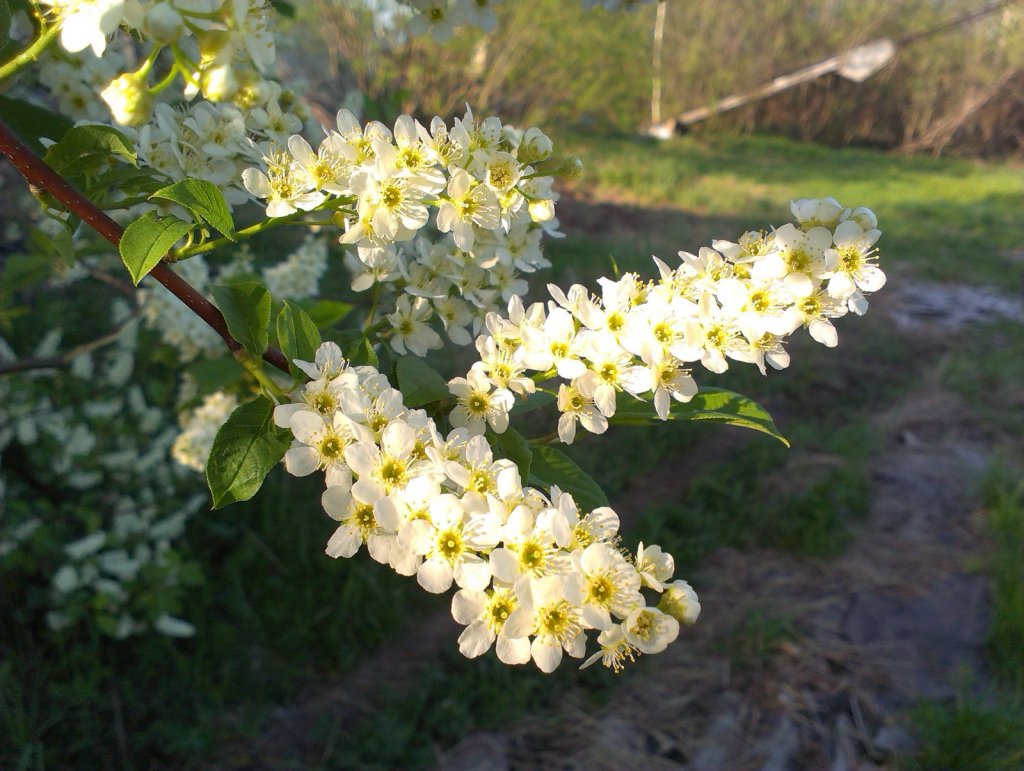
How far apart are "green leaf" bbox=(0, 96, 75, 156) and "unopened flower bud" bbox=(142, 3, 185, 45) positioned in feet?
1.05

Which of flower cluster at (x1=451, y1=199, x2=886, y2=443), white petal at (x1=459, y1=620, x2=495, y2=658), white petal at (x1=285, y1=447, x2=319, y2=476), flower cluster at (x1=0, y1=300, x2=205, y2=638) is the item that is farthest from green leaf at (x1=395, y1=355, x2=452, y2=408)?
flower cluster at (x1=0, y1=300, x2=205, y2=638)

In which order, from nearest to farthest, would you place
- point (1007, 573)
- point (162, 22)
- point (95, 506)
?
point (162, 22)
point (95, 506)
point (1007, 573)

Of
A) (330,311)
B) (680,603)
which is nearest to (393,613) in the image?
(330,311)

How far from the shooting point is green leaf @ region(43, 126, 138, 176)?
2.31 feet

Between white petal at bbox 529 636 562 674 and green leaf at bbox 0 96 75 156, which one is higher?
green leaf at bbox 0 96 75 156

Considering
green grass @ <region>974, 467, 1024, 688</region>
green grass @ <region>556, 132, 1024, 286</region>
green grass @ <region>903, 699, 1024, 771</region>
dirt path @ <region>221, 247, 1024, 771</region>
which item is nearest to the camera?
green grass @ <region>903, 699, 1024, 771</region>

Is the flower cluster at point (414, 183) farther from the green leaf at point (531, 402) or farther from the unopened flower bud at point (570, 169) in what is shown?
the green leaf at point (531, 402)

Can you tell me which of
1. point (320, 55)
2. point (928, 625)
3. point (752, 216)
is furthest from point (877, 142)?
point (928, 625)

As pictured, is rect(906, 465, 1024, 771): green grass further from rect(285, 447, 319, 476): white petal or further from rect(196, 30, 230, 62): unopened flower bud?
rect(196, 30, 230, 62): unopened flower bud

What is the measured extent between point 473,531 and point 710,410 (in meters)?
0.31

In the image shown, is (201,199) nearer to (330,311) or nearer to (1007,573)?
(330,311)

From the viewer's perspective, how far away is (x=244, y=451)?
69cm

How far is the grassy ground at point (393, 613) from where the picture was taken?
6.81 ft

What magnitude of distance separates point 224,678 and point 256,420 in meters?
1.81
